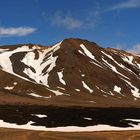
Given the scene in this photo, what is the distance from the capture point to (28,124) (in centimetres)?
9431

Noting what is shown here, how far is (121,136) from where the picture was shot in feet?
258

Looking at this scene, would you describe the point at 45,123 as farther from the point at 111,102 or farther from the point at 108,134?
the point at 111,102

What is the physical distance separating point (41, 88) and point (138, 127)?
4019 inches

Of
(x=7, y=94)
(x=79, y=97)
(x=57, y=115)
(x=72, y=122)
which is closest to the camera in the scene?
(x=72, y=122)

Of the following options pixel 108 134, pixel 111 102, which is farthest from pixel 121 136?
pixel 111 102

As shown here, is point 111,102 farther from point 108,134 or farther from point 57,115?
point 108,134

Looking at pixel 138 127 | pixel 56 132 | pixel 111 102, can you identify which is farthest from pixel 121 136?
pixel 111 102

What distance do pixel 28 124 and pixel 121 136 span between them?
24.2 meters

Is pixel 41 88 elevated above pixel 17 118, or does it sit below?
above

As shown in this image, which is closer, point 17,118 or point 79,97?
point 17,118

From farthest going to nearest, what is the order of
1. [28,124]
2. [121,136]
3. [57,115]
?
1. [57,115]
2. [28,124]
3. [121,136]

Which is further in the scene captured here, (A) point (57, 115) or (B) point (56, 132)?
(A) point (57, 115)

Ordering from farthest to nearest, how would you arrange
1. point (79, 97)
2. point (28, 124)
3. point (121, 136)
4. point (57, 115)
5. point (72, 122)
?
point (79, 97) → point (57, 115) → point (72, 122) → point (28, 124) → point (121, 136)

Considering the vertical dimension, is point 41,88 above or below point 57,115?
above
